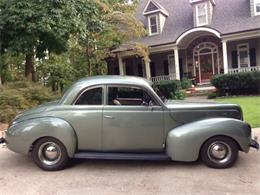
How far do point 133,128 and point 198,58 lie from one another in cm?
2211

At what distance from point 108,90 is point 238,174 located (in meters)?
2.73

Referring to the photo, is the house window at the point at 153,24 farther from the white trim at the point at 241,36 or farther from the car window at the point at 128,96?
the car window at the point at 128,96

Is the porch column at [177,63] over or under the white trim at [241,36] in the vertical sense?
under

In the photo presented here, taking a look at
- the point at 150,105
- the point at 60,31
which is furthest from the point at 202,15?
the point at 150,105

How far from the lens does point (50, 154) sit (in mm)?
6676

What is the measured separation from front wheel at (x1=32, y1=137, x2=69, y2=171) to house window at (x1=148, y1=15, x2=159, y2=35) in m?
22.8

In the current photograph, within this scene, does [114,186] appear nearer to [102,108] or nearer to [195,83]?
[102,108]

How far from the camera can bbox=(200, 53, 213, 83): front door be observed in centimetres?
2753

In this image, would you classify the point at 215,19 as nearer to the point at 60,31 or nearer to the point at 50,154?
the point at 60,31

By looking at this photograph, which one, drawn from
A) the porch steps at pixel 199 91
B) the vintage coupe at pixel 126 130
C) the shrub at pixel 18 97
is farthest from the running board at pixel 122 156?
the porch steps at pixel 199 91

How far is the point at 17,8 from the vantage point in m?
14.5

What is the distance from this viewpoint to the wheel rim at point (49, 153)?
6652 mm

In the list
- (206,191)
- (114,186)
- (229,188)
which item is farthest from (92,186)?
(229,188)

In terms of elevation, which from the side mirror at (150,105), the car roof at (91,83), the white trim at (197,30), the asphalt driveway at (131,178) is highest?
the white trim at (197,30)
